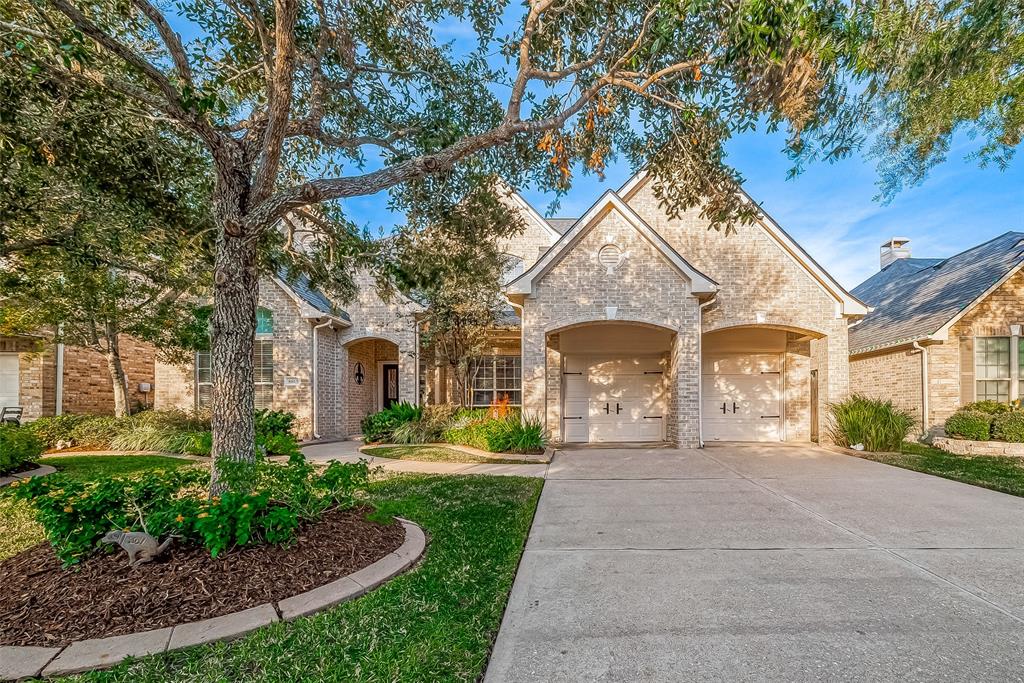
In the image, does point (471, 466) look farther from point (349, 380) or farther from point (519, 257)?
point (519, 257)

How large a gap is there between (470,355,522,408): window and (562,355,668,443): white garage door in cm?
332

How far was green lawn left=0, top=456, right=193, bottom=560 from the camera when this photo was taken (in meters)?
4.39

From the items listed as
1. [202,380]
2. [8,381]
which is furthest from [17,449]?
[8,381]

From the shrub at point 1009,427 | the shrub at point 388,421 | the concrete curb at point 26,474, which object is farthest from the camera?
the shrub at point 388,421

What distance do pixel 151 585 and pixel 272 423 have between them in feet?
28.8

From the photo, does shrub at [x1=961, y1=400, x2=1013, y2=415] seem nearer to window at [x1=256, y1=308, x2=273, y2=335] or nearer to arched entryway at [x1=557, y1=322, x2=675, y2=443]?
arched entryway at [x1=557, y1=322, x2=675, y2=443]

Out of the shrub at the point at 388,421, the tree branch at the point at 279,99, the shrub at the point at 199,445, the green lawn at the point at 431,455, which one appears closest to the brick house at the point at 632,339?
the shrub at the point at 388,421

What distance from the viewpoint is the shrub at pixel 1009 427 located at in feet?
33.2

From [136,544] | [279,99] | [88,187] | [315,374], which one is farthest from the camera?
[315,374]

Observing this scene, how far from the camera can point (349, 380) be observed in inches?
587

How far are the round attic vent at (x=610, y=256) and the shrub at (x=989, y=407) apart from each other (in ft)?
28.2

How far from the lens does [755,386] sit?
12898mm

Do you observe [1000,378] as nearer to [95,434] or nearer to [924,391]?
[924,391]

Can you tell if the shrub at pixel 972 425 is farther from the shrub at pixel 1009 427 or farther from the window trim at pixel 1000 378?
the window trim at pixel 1000 378
